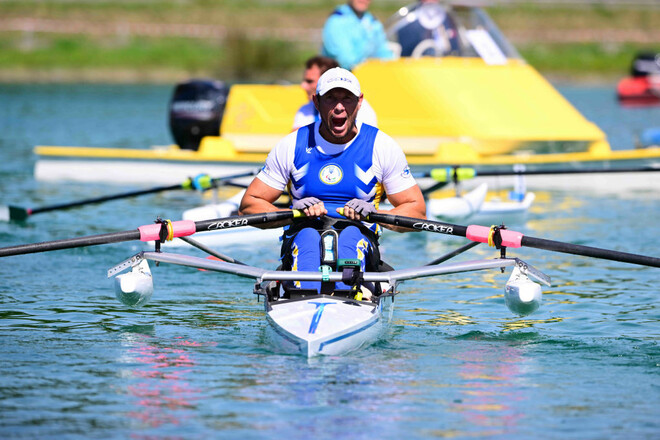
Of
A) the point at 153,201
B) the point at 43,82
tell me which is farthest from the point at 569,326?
the point at 43,82

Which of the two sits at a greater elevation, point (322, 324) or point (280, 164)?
point (280, 164)

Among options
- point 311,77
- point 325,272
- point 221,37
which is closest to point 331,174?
point 325,272

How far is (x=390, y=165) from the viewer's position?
777 centimetres

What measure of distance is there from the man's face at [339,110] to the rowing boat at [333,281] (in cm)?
60

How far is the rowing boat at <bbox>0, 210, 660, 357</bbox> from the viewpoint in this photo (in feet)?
22.4

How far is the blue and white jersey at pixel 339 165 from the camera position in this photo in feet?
25.3

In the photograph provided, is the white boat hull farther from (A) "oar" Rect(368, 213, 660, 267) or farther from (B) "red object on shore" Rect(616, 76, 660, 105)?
(B) "red object on shore" Rect(616, 76, 660, 105)

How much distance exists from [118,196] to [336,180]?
170 inches

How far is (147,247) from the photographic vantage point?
11195 mm

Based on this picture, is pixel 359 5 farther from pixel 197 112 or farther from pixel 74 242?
pixel 74 242

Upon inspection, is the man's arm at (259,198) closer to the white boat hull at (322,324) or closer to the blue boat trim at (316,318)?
the white boat hull at (322,324)

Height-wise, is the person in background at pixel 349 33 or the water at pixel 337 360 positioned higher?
the person in background at pixel 349 33

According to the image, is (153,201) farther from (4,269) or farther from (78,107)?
(78,107)

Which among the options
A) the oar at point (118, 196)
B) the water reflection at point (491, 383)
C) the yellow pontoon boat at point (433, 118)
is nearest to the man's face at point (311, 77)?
the oar at point (118, 196)
